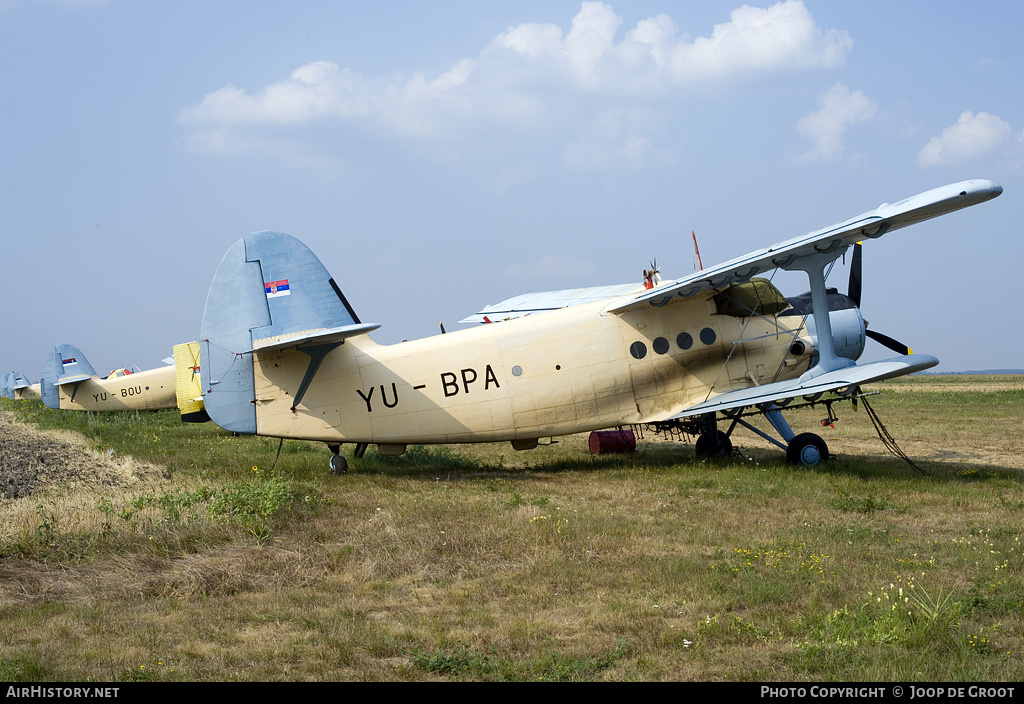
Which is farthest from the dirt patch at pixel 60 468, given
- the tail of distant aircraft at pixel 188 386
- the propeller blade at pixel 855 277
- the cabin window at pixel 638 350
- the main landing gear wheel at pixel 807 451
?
the propeller blade at pixel 855 277

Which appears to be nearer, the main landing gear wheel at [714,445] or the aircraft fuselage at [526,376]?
the aircraft fuselage at [526,376]

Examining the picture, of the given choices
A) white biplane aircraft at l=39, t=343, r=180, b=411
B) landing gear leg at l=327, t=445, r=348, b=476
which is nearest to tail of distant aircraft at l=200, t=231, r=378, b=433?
landing gear leg at l=327, t=445, r=348, b=476

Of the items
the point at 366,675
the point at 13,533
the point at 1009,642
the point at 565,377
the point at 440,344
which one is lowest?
the point at 1009,642

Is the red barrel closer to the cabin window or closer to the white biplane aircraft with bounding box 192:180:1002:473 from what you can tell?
the white biplane aircraft with bounding box 192:180:1002:473

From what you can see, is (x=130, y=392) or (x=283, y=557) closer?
(x=283, y=557)

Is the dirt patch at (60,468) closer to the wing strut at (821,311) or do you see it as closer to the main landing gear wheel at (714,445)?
the main landing gear wheel at (714,445)

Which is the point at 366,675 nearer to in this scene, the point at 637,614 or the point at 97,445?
the point at 637,614

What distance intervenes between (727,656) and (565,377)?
8.37 metres

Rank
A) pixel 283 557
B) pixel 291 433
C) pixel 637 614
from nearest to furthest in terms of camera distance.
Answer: pixel 637 614
pixel 283 557
pixel 291 433

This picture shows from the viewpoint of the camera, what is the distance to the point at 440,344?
13250 mm

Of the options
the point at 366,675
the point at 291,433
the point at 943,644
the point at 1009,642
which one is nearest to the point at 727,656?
the point at 943,644

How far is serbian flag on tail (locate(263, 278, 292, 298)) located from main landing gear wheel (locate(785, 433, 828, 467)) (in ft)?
30.7

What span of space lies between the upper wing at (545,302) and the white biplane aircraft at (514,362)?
6.35 meters

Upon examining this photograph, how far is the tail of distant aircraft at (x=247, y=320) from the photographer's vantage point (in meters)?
12.7
